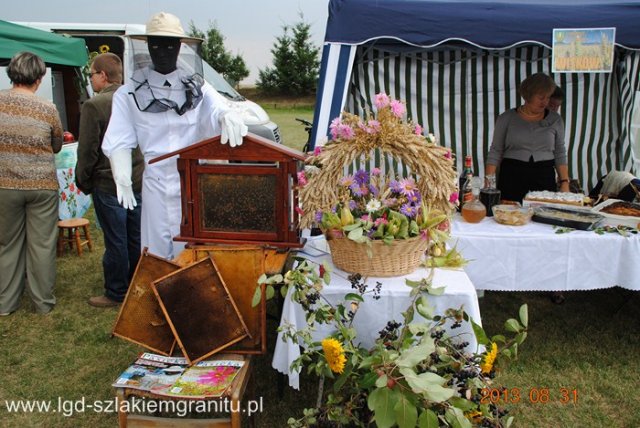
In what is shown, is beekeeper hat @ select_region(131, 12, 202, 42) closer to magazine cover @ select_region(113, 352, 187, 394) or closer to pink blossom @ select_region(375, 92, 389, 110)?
pink blossom @ select_region(375, 92, 389, 110)

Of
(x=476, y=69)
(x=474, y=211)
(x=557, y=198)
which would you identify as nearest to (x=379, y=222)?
(x=474, y=211)

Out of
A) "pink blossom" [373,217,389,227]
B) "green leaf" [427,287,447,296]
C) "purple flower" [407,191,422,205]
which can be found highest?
"purple flower" [407,191,422,205]

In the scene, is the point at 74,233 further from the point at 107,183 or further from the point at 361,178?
the point at 361,178

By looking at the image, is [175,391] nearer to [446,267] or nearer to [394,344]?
[394,344]

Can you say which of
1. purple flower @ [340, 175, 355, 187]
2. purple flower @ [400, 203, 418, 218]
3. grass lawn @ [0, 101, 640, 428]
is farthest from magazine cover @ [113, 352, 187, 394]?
purple flower @ [400, 203, 418, 218]

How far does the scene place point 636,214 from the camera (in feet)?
9.52

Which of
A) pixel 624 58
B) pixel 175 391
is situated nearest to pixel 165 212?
pixel 175 391

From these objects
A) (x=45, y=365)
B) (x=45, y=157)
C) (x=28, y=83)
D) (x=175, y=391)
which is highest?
(x=28, y=83)

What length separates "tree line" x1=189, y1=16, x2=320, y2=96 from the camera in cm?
2980

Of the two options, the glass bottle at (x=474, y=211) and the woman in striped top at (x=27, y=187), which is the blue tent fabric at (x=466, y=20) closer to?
the glass bottle at (x=474, y=211)

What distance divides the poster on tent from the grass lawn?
155cm

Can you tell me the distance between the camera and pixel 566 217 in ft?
9.49

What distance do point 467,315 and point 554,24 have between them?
222cm

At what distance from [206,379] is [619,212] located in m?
2.38
